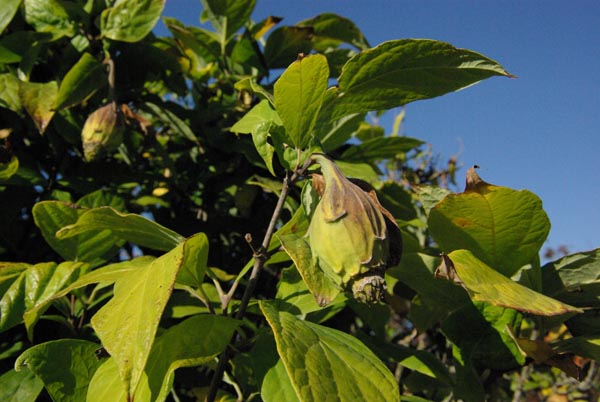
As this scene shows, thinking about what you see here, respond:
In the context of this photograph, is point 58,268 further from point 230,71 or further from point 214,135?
point 230,71

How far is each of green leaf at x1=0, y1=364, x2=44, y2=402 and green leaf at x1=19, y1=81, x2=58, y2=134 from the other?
481 millimetres

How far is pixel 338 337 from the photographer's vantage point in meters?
0.65

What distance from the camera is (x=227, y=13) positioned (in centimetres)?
125

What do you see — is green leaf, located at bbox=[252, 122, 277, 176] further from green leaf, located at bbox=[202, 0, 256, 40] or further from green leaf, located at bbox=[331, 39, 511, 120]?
green leaf, located at bbox=[202, 0, 256, 40]

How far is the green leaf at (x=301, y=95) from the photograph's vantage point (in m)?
0.64

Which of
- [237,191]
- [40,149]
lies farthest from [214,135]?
[40,149]

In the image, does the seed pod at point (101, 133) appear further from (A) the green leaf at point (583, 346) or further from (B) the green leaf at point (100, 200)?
(A) the green leaf at point (583, 346)

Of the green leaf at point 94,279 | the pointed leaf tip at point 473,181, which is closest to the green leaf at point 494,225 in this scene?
the pointed leaf tip at point 473,181

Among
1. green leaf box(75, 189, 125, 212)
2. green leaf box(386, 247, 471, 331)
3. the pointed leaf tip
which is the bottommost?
green leaf box(75, 189, 125, 212)

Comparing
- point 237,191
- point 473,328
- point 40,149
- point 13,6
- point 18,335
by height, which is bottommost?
point 18,335

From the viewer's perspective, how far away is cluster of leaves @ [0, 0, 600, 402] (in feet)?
1.99

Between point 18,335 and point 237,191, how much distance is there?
547 millimetres

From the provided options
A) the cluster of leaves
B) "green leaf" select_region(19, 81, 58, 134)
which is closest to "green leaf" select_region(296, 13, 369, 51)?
the cluster of leaves

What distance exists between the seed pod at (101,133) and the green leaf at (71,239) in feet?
0.69
